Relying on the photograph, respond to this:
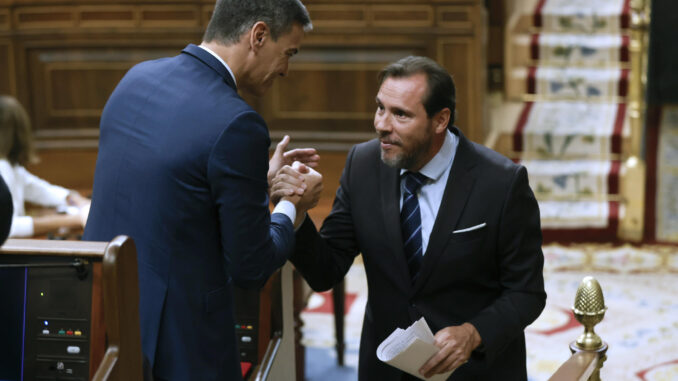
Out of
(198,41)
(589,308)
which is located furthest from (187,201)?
(198,41)

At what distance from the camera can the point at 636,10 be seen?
5773 millimetres

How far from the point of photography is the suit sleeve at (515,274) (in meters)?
2.13

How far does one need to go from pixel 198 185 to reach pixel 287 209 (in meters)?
0.29

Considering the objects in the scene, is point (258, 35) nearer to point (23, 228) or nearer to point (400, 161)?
point (400, 161)

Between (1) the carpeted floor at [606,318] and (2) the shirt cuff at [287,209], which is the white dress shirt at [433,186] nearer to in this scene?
(2) the shirt cuff at [287,209]

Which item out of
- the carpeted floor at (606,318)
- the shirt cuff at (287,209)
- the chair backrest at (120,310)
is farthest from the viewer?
the carpeted floor at (606,318)

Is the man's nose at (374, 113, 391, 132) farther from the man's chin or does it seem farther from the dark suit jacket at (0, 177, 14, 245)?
the dark suit jacket at (0, 177, 14, 245)

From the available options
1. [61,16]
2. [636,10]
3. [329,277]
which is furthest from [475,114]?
[329,277]

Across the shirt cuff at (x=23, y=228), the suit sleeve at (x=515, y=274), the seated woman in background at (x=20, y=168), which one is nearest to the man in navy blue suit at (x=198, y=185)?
the suit sleeve at (x=515, y=274)

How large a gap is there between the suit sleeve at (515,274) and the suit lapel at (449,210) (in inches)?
4.2

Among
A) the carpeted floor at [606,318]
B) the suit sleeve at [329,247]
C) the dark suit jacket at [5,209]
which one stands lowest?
the carpeted floor at [606,318]

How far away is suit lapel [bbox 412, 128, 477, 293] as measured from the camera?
218 centimetres

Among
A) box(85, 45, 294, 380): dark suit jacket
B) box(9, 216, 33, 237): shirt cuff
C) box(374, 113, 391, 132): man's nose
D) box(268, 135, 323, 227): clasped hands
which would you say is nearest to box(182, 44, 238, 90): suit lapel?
box(85, 45, 294, 380): dark suit jacket

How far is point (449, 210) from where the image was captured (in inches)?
86.4
